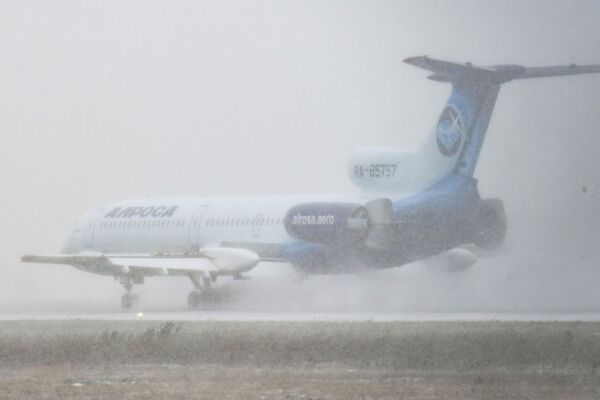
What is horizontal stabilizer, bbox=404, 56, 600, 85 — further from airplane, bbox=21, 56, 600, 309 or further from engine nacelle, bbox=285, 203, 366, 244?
engine nacelle, bbox=285, 203, 366, 244

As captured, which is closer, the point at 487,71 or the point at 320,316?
the point at 320,316

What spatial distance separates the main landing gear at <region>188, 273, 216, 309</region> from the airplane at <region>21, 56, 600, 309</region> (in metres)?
0.05

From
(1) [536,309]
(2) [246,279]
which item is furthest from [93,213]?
(1) [536,309]

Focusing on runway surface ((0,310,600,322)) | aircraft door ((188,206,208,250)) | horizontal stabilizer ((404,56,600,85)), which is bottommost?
aircraft door ((188,206,208,250))

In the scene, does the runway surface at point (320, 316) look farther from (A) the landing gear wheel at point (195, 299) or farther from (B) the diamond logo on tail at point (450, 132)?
(B) the diamond logo on tail at point (450, 132)

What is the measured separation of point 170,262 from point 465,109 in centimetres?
1357

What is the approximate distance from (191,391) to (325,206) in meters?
30.7

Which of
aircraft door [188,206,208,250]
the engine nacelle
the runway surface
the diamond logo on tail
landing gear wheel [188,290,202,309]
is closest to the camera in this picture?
the runway surface

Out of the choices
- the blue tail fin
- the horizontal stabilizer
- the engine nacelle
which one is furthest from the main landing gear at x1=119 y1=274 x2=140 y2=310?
the horizontal stabilizer

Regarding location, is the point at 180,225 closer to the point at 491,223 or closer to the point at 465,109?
the point at 465,109

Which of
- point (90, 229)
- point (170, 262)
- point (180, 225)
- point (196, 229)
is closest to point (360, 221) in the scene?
point (170, 262)

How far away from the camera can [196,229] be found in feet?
224

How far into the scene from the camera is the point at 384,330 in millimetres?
40719

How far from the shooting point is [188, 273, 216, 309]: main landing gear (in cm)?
6159
